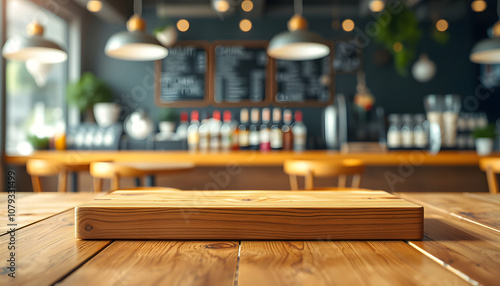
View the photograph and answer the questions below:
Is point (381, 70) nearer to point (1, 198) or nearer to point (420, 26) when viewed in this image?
point (420, 26)

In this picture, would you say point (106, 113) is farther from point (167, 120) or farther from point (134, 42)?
point (134, 42)

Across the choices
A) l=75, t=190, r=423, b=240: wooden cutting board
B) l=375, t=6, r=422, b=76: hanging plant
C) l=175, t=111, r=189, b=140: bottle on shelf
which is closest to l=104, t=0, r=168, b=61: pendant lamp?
l=175, t=111, r=189, b=140: bottle on shelf

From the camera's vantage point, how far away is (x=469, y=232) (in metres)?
0.72

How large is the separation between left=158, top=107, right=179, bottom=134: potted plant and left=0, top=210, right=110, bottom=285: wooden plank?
11.1ft

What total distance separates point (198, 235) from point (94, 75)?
4.31 metres

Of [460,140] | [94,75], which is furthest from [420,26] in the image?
[94,75]

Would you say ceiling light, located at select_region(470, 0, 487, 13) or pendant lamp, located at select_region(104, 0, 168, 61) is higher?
ceiling light, located at select_region(470, 0, 487, 13)

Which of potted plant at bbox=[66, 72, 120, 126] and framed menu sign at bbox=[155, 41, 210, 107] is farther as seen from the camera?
framed menu sign at bbox=[155, 41, 210, 107]

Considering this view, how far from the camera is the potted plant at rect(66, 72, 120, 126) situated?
13.0 feet

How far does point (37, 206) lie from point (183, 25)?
3696 mm

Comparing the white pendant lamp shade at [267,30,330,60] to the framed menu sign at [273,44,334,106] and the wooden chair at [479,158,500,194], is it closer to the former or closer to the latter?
the wooden chair at [479,158,500,194]

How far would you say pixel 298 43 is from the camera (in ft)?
7.84

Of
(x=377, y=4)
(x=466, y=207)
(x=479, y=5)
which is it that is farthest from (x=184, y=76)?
(x=466, y=207)

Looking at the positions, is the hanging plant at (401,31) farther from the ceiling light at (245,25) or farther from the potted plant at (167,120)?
the potted plant at (167,120)
